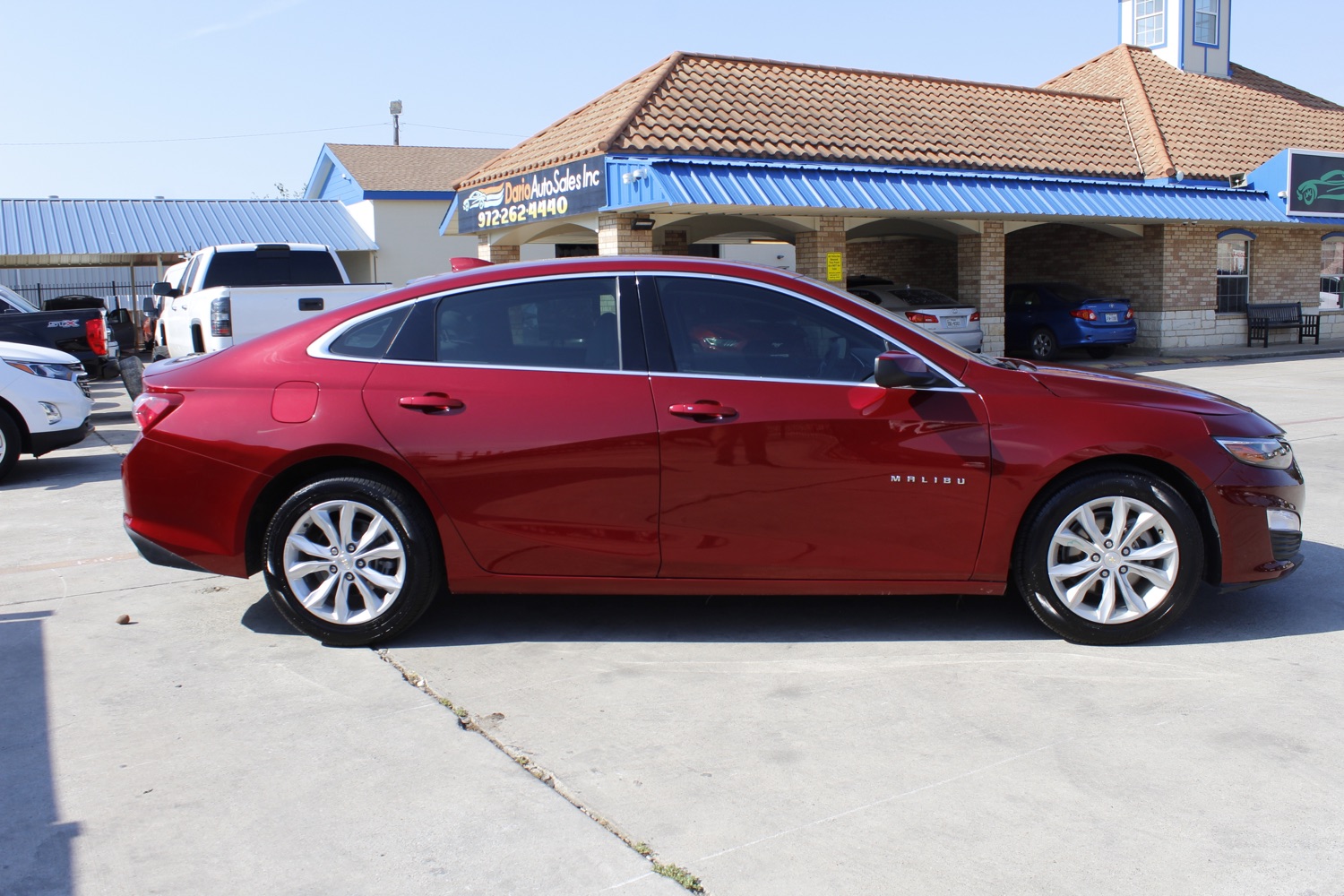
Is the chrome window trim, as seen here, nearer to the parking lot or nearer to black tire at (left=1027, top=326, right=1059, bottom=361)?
the parking lot

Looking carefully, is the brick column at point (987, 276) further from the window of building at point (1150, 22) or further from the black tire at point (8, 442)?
the black tire at point (8, 442)

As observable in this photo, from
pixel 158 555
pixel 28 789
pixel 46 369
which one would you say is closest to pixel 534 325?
pixel 158 555

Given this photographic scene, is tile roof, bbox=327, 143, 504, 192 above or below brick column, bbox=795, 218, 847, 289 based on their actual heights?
above

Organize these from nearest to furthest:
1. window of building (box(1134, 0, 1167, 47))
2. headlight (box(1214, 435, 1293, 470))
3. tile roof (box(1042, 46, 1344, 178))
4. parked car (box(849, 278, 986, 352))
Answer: headlight (box(1214, 435, 1293, 470)) < parked car (box(849, 278, 986, 352)) < tile roof (box(1042, 46, 1344, 178)) < window of building (box(1134, 0, 1167, 47))

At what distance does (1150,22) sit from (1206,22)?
4.23ft

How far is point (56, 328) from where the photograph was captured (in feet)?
56.1

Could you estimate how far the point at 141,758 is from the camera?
3.92 metres

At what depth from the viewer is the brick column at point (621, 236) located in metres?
19.3

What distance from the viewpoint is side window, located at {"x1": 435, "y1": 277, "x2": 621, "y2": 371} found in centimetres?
502

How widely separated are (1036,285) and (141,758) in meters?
22.6

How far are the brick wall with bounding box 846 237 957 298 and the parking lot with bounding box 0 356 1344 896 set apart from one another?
22841 millimetres

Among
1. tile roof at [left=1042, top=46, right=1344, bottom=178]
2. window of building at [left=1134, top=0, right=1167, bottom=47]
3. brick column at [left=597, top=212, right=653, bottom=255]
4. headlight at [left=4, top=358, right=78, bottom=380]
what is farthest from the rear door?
window of building at [left=1134, top=0, right=1167, bottom=47]

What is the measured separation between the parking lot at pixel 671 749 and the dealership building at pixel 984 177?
13012 millimetres

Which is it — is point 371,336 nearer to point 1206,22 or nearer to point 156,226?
point 156,226
